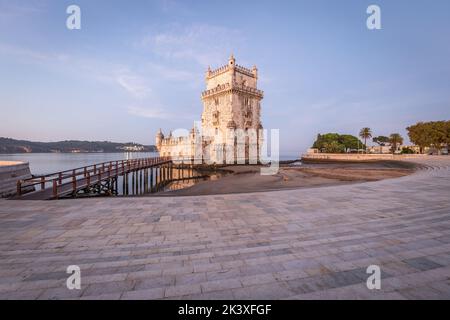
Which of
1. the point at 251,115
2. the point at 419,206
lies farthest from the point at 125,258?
the point at 251,115

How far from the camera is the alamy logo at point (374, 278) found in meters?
3.04

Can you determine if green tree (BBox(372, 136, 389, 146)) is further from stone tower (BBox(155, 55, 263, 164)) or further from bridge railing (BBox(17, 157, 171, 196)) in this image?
bridge railing (BBox(17, 157, 171, 196))

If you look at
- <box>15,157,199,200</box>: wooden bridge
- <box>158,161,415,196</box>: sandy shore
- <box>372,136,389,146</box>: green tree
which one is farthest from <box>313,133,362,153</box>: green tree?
<box>158,161,415,196</box>: sandy shore

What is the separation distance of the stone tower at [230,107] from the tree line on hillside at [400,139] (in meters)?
38.4

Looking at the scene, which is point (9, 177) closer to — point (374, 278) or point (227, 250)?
point (227, 250)

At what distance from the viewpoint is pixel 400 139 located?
7712cm

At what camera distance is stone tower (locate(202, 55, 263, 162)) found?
46469mm

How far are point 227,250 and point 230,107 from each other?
43719 millimetres

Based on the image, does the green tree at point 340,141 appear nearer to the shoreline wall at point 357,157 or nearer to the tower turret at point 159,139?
the shoreline wall at point 357,157

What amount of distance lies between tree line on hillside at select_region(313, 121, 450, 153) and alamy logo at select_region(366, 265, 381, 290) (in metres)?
64.4

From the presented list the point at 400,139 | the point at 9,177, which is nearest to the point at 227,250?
the point at 9,177

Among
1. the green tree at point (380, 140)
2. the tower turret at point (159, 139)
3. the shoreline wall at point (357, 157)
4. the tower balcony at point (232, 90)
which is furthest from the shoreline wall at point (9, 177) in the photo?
the green tree at point (380, 140)

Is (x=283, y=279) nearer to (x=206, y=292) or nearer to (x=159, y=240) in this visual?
(x=206, y=292)
